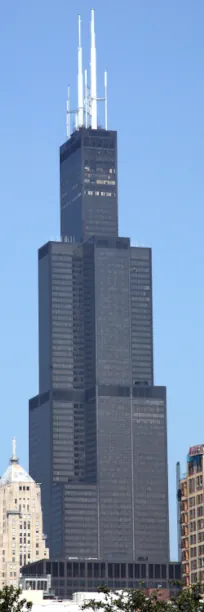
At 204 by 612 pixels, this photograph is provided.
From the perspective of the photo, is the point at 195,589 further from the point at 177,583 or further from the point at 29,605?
the point at 29,605

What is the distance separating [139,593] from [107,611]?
478 cm

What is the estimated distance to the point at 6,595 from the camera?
4931 inches

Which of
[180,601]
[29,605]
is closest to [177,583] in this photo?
[180,601]

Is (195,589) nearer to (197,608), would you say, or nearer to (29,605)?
(197,608)

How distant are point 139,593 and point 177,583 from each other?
3719 mm

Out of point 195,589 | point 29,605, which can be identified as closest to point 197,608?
point 195,589

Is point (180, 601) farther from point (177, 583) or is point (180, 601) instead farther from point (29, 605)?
point (29, 605)

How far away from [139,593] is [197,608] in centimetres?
415

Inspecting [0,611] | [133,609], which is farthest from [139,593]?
[0,611]

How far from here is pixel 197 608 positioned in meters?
130

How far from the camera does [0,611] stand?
4963 inches

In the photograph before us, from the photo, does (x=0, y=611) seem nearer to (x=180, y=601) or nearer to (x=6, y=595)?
(x=6, y=595)

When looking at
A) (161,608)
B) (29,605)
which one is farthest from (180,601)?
(29,605)

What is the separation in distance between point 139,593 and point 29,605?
361 inches
